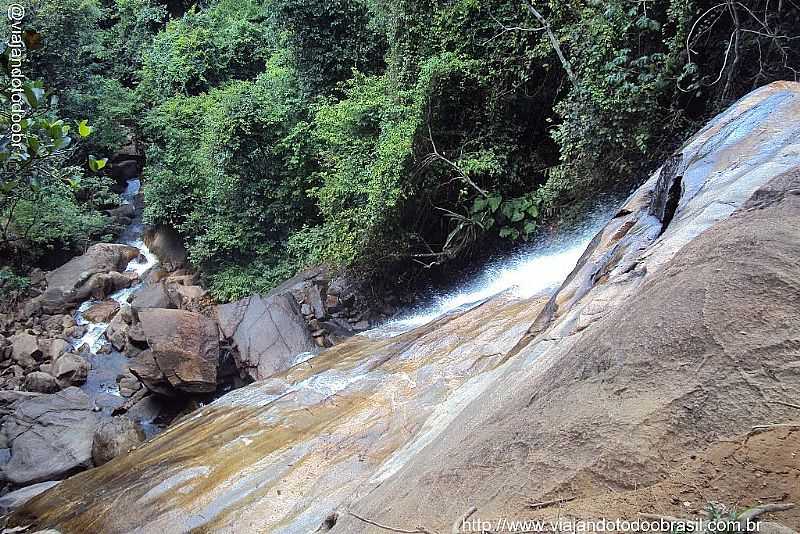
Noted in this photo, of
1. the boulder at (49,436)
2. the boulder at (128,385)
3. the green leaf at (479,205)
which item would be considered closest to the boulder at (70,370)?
the boulder at (128,385)

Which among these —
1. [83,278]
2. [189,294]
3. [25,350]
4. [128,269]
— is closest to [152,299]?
[189,294]

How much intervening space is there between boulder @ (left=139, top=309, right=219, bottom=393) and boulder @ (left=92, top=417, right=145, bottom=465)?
130 cm

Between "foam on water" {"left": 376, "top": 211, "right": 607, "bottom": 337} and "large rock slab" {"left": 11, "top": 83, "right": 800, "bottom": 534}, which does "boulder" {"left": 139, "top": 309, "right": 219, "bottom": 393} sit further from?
"foam on water" {"left": 376, "top": 211, "right": 607, "bottom": 337}

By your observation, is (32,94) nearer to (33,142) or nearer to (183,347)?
(33,142)

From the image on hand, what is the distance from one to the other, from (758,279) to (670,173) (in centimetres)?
330

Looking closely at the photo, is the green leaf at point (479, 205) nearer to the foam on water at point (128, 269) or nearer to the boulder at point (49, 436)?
the boulder at point (49, 436)

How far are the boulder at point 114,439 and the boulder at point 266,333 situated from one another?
213cm

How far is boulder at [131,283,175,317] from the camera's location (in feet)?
39.3

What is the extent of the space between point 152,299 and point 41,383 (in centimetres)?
259

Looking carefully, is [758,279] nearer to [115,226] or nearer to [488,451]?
[488,451]

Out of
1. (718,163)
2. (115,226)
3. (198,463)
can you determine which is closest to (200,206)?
(115,226)

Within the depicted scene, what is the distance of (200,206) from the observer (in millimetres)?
13938

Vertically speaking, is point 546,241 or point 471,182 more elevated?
point 471,182

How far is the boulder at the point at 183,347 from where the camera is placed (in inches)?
380
